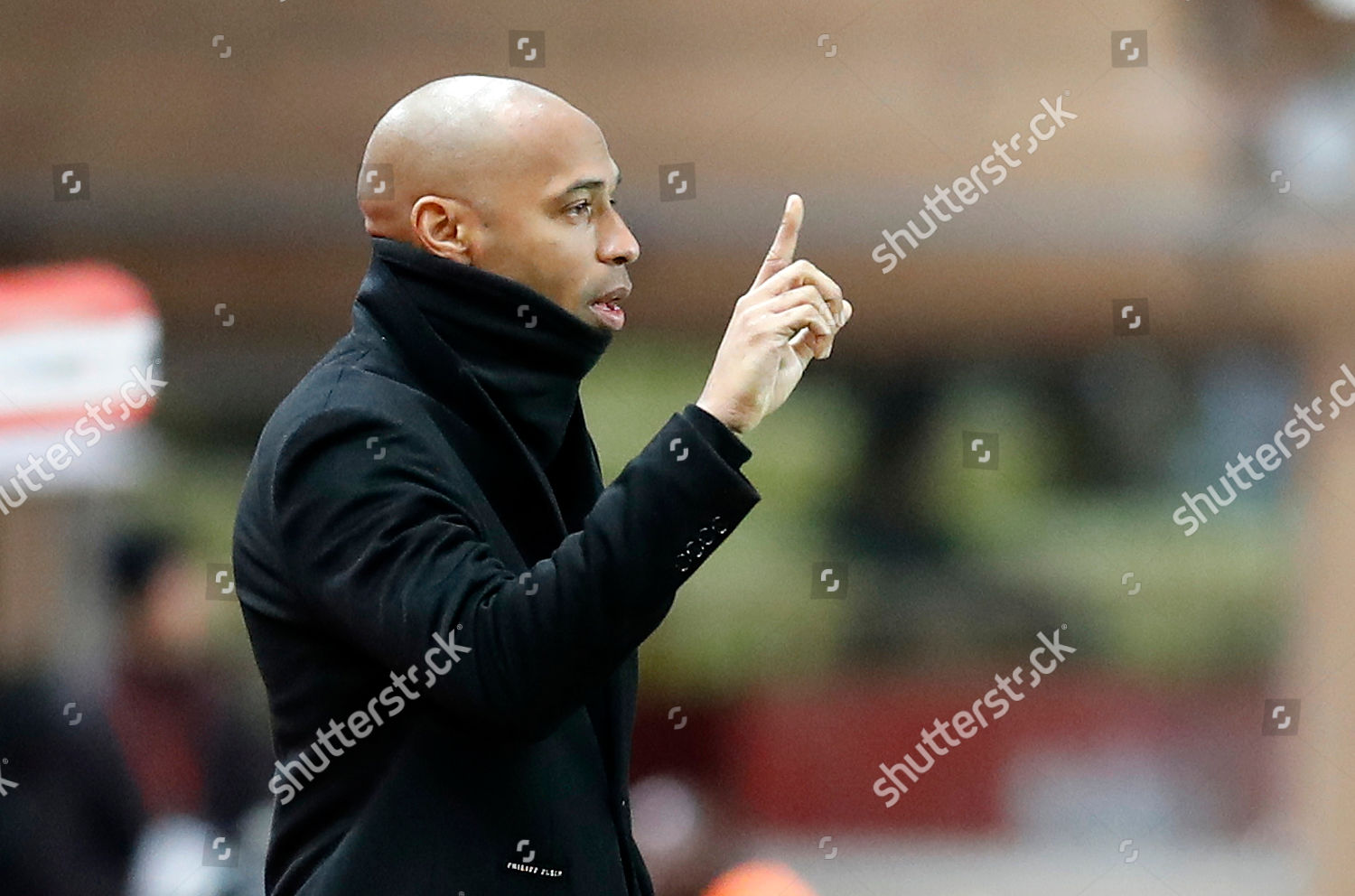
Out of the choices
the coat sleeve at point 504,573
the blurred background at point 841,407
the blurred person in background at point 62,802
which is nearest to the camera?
the coat sleeve at point 504,573

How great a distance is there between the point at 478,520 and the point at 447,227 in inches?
8.1

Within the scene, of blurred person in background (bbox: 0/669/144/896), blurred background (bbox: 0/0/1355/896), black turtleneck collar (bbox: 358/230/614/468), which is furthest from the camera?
blurred background (bbox: 0/0/1355/896)

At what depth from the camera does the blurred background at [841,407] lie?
2984mm

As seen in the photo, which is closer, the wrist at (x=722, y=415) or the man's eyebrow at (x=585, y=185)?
the wrist at (x=722, y=415)

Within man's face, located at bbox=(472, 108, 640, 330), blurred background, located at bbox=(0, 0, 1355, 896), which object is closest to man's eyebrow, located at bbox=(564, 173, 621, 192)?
man's face, located at bbox=(472, 108, 640, 330)

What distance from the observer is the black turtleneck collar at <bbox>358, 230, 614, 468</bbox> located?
96cm

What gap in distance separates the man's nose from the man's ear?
0.08m

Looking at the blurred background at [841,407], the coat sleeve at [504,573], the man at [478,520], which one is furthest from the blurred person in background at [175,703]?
the coat sleeve at [504,573]

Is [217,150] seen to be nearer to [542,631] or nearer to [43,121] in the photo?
[43,121]

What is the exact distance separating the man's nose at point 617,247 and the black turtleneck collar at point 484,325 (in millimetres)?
56

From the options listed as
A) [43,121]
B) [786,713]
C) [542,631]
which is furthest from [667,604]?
[43,121]

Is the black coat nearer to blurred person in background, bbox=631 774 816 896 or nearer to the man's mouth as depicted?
the man's mouth

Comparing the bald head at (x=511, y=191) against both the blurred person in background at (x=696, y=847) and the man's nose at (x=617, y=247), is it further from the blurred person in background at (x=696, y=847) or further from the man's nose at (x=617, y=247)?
the blurred person in background at (x=696, y=847)

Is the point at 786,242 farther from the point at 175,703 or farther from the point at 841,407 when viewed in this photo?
the point at 175,703
